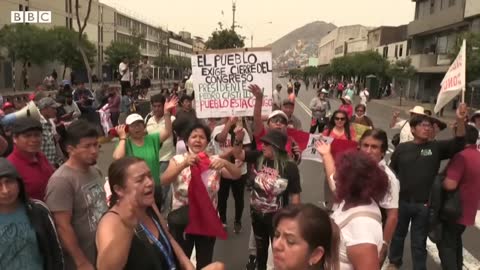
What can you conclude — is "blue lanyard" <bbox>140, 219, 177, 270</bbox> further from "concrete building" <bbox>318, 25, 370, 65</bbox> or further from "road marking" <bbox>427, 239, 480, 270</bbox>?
"concrete building" <bbox>318, 25, 370, 65</bbox>

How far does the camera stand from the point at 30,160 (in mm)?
3545

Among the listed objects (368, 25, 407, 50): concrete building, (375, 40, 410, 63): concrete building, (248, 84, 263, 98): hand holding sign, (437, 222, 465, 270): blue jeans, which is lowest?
(437, 222, 465, 270): blue jeans

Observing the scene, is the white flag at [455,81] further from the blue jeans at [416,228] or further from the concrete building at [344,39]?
the concrete building at [344,39]

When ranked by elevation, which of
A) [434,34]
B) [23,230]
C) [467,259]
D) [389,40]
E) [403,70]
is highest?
[389,40]

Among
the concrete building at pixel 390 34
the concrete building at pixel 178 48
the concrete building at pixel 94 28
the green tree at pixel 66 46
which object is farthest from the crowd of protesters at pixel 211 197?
the concrete building at pixel 178 48

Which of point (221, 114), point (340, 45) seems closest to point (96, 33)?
point (340, 45)

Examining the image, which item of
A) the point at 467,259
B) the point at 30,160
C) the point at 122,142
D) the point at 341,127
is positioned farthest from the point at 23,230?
the point at 467,259

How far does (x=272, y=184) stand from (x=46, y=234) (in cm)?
201

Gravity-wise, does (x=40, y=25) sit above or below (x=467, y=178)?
above

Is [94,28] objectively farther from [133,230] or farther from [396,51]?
[133,230]

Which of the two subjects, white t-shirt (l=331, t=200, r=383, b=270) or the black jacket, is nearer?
white t-shirt (l=331, t=200, r=383, b=270)

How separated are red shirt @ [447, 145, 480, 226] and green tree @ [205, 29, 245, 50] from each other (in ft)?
124

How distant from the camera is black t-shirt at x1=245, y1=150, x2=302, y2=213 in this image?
173 inches

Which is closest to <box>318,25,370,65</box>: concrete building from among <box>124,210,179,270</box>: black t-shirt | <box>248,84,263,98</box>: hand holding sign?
<box>248,84,263,98</box>: hand holding sign
